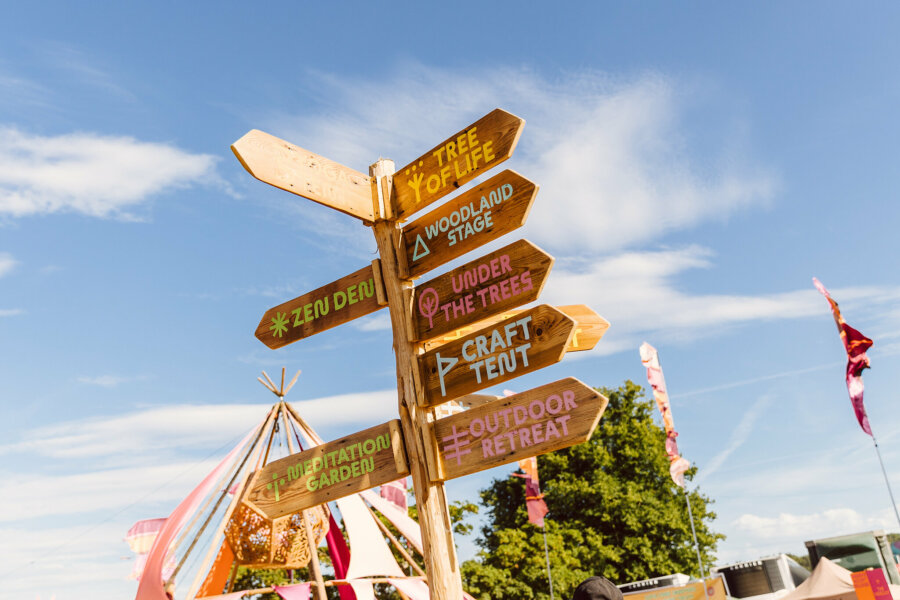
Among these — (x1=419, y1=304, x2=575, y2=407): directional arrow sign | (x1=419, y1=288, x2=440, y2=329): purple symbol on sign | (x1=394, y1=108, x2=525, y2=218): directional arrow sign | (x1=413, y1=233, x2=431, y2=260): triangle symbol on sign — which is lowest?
(x1=419, y1=304, x2=575, y2=407): directional arrow sign

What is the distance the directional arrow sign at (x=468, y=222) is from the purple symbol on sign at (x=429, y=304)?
182 mm

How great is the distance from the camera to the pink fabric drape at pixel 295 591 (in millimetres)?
9985

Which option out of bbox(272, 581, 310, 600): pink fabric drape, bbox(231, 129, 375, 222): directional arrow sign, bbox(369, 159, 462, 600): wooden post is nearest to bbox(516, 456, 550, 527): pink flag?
bbox(272, 581, 310, 600): pink fabric drape

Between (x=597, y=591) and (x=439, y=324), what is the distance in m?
2.81

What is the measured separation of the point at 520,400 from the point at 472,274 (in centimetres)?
99

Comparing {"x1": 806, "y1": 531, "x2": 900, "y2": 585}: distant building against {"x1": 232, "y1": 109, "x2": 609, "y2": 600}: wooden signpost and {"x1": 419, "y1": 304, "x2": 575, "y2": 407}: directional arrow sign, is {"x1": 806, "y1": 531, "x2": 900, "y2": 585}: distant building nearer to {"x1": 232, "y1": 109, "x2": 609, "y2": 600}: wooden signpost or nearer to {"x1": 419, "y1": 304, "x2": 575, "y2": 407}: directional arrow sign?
{"x1": 232, "y1": 109, "x2": 609, "y2": 600}: wooden signpost

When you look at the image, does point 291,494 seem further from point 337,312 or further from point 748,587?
point 748,587

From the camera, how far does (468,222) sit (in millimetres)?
5348

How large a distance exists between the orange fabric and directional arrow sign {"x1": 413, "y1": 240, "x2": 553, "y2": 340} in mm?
8272

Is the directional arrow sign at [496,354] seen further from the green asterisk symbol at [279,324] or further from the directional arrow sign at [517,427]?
the green asterisk symbol at [279,324]

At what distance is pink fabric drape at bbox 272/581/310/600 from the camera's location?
9.99 m

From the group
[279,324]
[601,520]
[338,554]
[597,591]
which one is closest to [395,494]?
[338,554]

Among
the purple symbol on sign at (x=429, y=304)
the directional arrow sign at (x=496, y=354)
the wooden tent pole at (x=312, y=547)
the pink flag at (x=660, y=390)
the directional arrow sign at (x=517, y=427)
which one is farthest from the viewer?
the pink flag at (x=660, y=390)

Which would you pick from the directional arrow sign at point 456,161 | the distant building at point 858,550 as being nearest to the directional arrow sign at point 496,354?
the directional arrow sign at point 456,161
